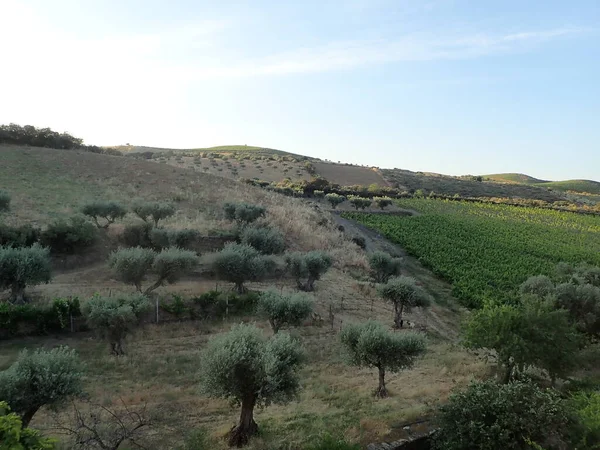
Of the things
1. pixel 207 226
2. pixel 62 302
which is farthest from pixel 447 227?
pixel 62 302

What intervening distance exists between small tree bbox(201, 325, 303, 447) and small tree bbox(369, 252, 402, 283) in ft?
101

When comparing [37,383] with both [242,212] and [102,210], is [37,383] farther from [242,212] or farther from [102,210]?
[242,212]

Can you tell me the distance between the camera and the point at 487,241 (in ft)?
233

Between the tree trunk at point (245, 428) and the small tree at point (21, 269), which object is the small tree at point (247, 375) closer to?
the tree trunk at point (245, 428)

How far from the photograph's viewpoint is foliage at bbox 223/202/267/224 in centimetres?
4775

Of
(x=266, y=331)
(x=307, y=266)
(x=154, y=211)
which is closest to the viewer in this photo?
(x=266, y=331)

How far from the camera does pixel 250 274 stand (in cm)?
3192

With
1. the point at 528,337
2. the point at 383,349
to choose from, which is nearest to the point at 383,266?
the point at 528,337

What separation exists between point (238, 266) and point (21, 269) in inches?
530

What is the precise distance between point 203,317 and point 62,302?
27.7ft

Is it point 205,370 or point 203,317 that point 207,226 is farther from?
point 205,370

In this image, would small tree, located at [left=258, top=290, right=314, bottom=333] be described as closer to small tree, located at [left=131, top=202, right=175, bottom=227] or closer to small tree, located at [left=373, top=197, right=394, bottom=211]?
small tree, located at [left=131, top=202, right=175, bottom=227]

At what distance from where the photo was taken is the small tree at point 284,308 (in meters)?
25.5

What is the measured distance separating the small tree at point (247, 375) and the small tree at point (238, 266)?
16221 mm
